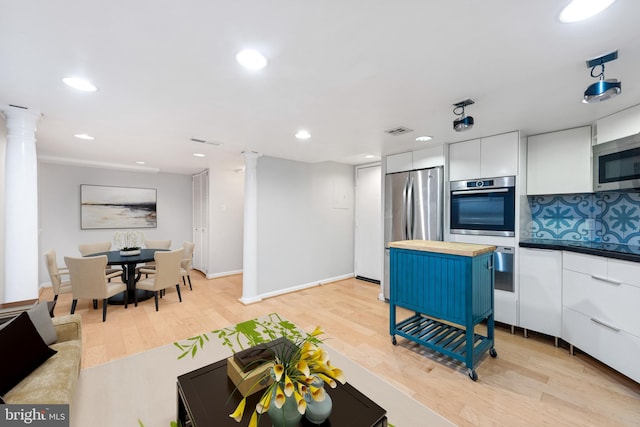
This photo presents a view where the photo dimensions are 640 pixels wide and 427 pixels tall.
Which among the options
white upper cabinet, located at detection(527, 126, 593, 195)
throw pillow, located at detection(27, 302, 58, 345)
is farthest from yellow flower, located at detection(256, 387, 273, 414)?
white upper cabinet, located at detection(527, 126, 593, 195)

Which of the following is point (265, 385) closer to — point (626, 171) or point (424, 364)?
point (424, 364)

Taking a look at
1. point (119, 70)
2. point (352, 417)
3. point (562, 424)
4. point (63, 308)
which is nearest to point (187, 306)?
point (63, 308)

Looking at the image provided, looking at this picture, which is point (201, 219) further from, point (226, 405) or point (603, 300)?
point (603, 300)

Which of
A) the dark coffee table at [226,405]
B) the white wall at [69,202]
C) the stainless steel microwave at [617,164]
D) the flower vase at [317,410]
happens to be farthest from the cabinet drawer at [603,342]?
the white wall at [69,202]

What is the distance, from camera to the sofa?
1.31 metres

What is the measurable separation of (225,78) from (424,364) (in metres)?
2.80

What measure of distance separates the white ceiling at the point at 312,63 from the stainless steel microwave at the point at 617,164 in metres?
0.31

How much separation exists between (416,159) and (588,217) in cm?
194

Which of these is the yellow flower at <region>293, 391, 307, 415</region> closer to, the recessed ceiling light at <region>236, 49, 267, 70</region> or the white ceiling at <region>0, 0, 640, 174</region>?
the white ceiling at <region>0, 0, 640, 174</region>

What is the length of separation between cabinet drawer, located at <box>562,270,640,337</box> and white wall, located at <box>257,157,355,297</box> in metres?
3.33

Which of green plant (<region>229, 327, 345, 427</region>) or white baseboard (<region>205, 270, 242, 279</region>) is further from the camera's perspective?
white baseboard (<region>205, 270, 242, 279</region>)

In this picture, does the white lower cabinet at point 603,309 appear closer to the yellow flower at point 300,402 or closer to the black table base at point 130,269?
the yellow flower at point 300,402

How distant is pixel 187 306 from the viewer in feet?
12.5

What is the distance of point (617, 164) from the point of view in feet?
7.54
